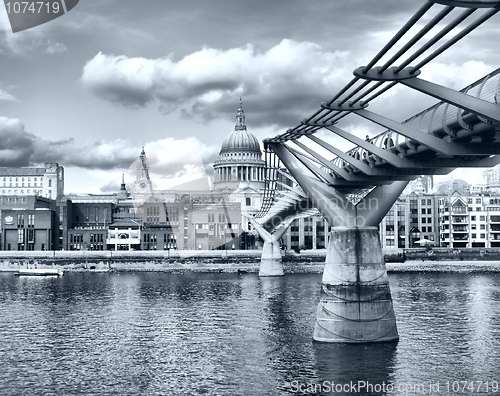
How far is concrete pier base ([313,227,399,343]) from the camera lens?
3606cm

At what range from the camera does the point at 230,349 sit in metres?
37.4

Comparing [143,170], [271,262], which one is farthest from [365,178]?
[143,170]

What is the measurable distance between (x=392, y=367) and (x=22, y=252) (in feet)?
369

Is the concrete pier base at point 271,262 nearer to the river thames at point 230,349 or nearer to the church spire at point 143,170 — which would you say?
the river thames at point 230,349

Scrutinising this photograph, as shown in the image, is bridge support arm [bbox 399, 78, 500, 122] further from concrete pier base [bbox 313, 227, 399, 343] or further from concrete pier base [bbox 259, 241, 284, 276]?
concrete pier base [bbox 259, 241, 284, 276]

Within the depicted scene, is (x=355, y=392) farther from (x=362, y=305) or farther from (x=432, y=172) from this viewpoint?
(x=432, y=172)

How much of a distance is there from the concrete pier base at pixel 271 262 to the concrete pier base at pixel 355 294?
63.8 meters

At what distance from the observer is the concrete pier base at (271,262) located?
101250 mm

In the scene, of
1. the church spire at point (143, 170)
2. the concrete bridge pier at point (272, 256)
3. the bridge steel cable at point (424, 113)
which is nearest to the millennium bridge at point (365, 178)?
the bridge steel cable at point (424, 113)

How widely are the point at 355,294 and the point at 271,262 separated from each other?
6610 centimetres

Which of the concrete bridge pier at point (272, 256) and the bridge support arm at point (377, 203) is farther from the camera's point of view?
the concrete bridge pier at point (272, 256)

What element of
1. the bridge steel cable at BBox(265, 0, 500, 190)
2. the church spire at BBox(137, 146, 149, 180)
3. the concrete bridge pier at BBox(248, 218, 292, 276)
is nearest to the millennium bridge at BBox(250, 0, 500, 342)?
the bridge steel cable at BBox(265, 0, 500, 190)

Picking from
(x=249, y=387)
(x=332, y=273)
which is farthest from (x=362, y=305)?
(x=249, y=387)

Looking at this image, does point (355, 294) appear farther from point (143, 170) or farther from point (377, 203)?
point (143, 170)
